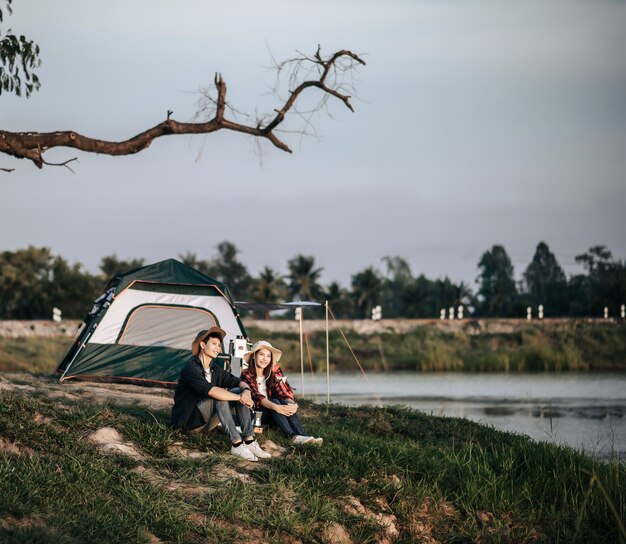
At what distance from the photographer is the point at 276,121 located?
9.96 meters

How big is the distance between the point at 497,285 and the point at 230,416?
73.5 metres

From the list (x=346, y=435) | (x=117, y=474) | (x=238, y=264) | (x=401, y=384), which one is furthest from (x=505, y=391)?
(x=238, y=264)

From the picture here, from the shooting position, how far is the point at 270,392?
945 centimetres

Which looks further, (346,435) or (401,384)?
(401,384)

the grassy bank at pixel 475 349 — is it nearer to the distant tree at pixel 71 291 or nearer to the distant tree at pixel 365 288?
the distant tree at pixel 71 291

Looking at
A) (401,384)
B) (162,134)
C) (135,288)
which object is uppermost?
(162,134)

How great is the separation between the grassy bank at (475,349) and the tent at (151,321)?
→ 1816 centimetres

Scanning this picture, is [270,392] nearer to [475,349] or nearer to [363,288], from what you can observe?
[475,349]

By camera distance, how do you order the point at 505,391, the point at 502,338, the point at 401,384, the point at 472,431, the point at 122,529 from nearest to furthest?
the point at 122,529 < the point at 472,431 < the point at 505,391 < the point at 401,384 < the point at 502,338

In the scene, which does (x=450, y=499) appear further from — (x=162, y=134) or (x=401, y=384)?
(x=401, y=384)

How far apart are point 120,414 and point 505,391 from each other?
16.4 metres

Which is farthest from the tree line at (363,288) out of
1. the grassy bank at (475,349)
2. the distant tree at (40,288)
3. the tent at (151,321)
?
the tent at (151,321)

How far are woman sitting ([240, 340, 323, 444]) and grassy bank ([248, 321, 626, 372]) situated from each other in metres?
23.7

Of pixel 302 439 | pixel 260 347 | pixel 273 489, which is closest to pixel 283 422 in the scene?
pixel 302 439
